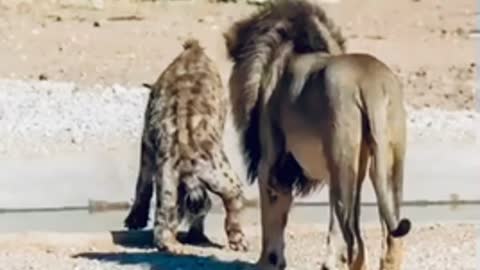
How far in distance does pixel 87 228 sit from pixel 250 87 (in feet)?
8.93

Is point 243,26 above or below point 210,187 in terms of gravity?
above

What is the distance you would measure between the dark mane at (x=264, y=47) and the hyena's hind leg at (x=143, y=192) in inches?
37.1

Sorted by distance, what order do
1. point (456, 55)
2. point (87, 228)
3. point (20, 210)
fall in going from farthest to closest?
point (456, 55) → point (20, 210) → point (87, 228)

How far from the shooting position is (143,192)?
38.0 ft

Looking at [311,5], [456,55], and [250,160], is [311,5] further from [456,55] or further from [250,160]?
[456,55]

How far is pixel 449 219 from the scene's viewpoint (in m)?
13.1

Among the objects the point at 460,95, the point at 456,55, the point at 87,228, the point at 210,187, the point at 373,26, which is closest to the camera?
the point at 210,187

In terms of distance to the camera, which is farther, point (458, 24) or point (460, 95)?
point (458, 24)

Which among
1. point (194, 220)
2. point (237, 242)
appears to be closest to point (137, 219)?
point (194, 220)

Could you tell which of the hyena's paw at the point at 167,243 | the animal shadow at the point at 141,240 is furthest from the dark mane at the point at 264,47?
the animal shadow at the point at 141,240

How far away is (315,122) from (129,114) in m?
9.16

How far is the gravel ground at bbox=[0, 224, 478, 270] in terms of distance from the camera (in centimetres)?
1055

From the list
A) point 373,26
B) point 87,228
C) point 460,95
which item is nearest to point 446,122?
point 460,95

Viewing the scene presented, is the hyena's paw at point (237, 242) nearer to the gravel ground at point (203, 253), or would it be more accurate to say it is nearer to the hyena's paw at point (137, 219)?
the gravel ground at point (203, 253)
